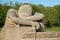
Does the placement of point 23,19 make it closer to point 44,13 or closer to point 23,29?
point 23,29

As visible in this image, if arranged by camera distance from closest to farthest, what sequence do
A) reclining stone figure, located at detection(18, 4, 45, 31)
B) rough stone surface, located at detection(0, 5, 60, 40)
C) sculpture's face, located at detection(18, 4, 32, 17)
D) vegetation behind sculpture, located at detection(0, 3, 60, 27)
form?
1. rough stone surface, located at detection(0, 5, 60, 40)
2. reclining stone figure, located at detection(18, 4, 45, 31)
3. sculpture's face, located at detection(18, 4, 32, 17)
4. vegetation behind sculpture, located at detection(0, 3, 60, 27)

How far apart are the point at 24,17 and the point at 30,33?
2.63 ft

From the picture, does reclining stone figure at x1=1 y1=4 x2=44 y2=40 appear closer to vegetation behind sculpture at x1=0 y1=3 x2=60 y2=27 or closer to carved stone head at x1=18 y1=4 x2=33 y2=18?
carved stone head at x1=18 y1=4 x2=33 y2=18

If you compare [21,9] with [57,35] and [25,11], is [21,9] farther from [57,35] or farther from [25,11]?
[57,35]

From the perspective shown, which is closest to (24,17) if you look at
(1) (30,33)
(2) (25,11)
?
(2) (25,11)

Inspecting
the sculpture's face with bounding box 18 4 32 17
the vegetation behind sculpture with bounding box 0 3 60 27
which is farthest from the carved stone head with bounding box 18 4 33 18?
the vegetation behind sculpture with bounding box 0 3 60 27

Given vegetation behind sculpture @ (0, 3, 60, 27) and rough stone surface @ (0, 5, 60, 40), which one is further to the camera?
vegetation behind sculpture @ (0, 3, 60, 27)

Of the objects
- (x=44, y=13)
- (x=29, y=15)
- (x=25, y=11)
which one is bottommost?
(x=44, y=13)

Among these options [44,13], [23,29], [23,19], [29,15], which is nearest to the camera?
[23,29]

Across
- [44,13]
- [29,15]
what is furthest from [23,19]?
[44,13]

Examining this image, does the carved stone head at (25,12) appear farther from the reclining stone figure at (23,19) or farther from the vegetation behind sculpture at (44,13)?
the vegetation behind sculpture at (44,13)

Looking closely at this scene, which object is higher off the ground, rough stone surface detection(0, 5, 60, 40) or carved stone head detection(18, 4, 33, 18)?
carved stone head detection(18, 4, 33, 18)

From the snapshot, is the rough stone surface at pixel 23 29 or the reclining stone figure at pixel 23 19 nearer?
the rough stone surface at pixel 23 29

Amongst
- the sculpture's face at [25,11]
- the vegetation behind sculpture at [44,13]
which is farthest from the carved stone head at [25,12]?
the vegetation behind sculpture at [44,13]
